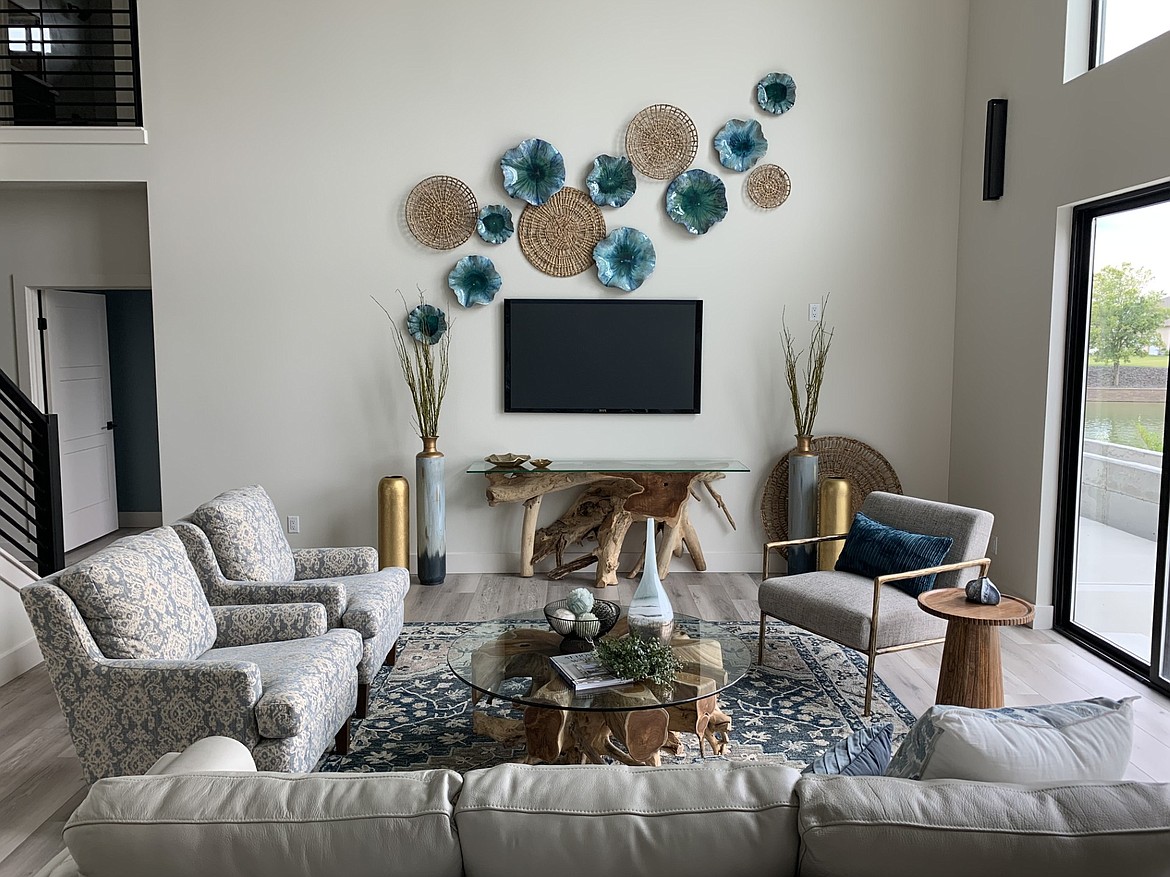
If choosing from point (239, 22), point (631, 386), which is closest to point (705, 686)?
point (631, 386)

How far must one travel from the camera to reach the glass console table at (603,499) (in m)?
5.51

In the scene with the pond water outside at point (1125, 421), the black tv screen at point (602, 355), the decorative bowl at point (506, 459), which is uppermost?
the black tv screen at point (602, 355)

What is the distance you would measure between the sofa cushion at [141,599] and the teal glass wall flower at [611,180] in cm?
348

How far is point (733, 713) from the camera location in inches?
144

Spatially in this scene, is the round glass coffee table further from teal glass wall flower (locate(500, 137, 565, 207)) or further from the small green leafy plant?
teal glass wall flower (locate(500, 137, 565, 207))

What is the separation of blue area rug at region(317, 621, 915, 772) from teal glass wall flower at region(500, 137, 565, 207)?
2.79 meters

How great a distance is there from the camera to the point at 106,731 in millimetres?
2783

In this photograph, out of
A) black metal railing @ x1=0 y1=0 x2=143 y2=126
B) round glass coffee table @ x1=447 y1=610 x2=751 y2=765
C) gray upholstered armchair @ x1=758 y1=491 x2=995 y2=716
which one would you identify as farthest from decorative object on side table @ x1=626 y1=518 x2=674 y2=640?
black metal railing @ x1=0 y1=0 x2=143 y2=126

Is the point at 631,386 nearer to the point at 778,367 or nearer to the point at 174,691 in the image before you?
the point at 778,367

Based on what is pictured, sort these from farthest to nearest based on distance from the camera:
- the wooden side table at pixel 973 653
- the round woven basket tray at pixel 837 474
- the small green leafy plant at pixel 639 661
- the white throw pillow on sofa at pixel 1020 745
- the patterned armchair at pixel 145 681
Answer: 1. the round woven basket tray at pixel 837 474
2. the wooden side table at pixel 973 653
3. the small green leafy plant at pixel 639 661
4. the patterned armchair at pixel 145 681
5. the white throw pillow on sofa at pixel 1020 745

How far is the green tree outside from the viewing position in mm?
4125

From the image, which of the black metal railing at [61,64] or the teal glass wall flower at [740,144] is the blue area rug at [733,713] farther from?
the black metal railing at [61,64]

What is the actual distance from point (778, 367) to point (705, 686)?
11.1ft

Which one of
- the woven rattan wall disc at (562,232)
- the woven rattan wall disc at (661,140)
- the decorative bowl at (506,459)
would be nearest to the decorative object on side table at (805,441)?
the woven rattan wall disc at (661,140)
